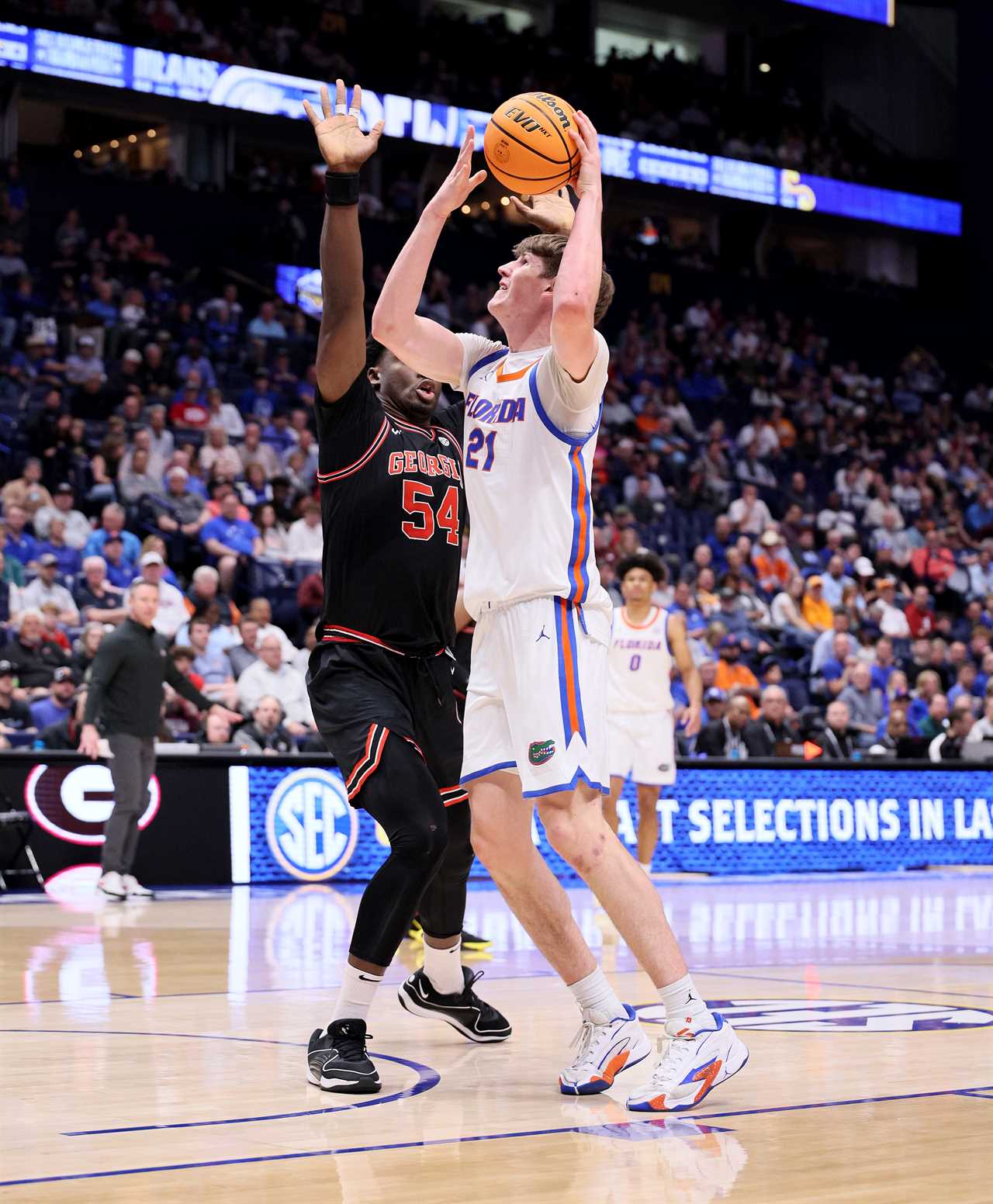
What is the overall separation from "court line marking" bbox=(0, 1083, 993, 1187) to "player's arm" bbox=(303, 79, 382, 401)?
7.15ft

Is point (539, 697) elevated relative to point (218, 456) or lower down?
lower down

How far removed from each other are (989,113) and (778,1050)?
3210 cm

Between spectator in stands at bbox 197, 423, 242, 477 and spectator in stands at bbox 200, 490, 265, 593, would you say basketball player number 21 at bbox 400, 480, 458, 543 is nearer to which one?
spectator in stands at bbox 200, 490, 265, 593

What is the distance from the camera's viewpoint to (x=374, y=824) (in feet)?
44.0

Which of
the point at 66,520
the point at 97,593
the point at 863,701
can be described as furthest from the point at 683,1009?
the point at 863,701

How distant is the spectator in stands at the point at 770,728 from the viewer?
1606cm

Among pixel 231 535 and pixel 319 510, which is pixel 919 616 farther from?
pixel 231 535

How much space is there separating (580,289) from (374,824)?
9.43 metres

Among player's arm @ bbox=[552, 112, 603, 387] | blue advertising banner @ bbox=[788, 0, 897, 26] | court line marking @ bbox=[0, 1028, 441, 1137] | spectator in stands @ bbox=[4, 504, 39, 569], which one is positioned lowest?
court line marking @ bbox=[0, 1028, 441, 1137]

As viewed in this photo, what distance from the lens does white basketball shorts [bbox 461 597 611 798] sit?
14.6 feet

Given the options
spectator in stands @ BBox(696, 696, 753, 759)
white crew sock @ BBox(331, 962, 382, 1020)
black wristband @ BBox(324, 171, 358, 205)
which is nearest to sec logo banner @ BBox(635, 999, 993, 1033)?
white crew sock @ BBox(331, 962, 382, 1020)

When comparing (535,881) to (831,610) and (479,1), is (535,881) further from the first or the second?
(479,1)

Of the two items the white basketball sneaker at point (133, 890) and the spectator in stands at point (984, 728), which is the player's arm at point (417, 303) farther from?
the spectator in stands at point (984, 728)

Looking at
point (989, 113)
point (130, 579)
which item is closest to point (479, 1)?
point (989, 113)
